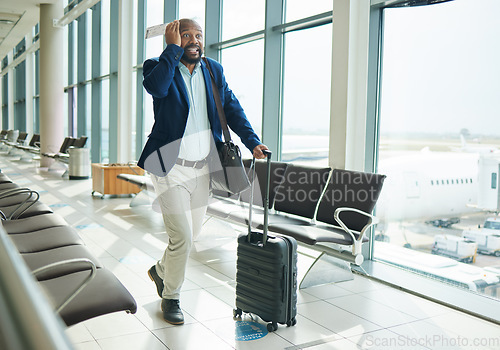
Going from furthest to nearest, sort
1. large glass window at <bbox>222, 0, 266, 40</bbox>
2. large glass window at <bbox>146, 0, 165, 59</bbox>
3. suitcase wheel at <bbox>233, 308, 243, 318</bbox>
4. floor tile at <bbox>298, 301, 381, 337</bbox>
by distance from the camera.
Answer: large glass window at <bbox>146, 0, 165, 59</bbox> → large glass window at <bbox>222, 0, 266, 40</bbox> → suitcase wheel at <bbox>233, 308, 243, 318</bbox> → floor tile at <bbox>298, 301, 381, 337</bbox>

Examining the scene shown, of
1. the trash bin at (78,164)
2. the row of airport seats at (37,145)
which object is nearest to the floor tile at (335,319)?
the trash bin at (78,164)

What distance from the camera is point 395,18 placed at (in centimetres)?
436

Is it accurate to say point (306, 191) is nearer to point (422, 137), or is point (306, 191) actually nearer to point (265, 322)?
point (422, 137)

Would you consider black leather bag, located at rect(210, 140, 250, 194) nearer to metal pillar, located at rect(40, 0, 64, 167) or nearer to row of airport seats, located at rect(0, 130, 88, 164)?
row of airport seats, located at rect(0, 130, 88, 164)

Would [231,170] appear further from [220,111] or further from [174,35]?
[174,35]

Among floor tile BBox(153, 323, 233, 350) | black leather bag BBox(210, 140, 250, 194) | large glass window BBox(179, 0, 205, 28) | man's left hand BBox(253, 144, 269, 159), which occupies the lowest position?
floor tile BBox(153, 323, 233, 350)

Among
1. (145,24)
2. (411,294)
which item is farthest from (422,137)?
(145,24)

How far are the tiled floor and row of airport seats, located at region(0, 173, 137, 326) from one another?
48cm

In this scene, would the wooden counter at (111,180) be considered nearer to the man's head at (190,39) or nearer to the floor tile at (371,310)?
the floor tile at (371,310)

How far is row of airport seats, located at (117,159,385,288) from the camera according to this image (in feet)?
11.7

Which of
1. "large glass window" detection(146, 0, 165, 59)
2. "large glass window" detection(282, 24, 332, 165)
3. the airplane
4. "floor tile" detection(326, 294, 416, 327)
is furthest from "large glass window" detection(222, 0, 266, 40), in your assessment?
"floor tile" detection(326, 294, 416, 327)

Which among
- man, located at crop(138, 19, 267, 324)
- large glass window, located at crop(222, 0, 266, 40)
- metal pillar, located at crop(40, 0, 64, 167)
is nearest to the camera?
man, located at crop(138, 19, 267, 324)

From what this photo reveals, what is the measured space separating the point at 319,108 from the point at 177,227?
307 cm

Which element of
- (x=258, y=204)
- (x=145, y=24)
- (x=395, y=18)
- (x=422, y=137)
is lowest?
(x=258, y=204)
